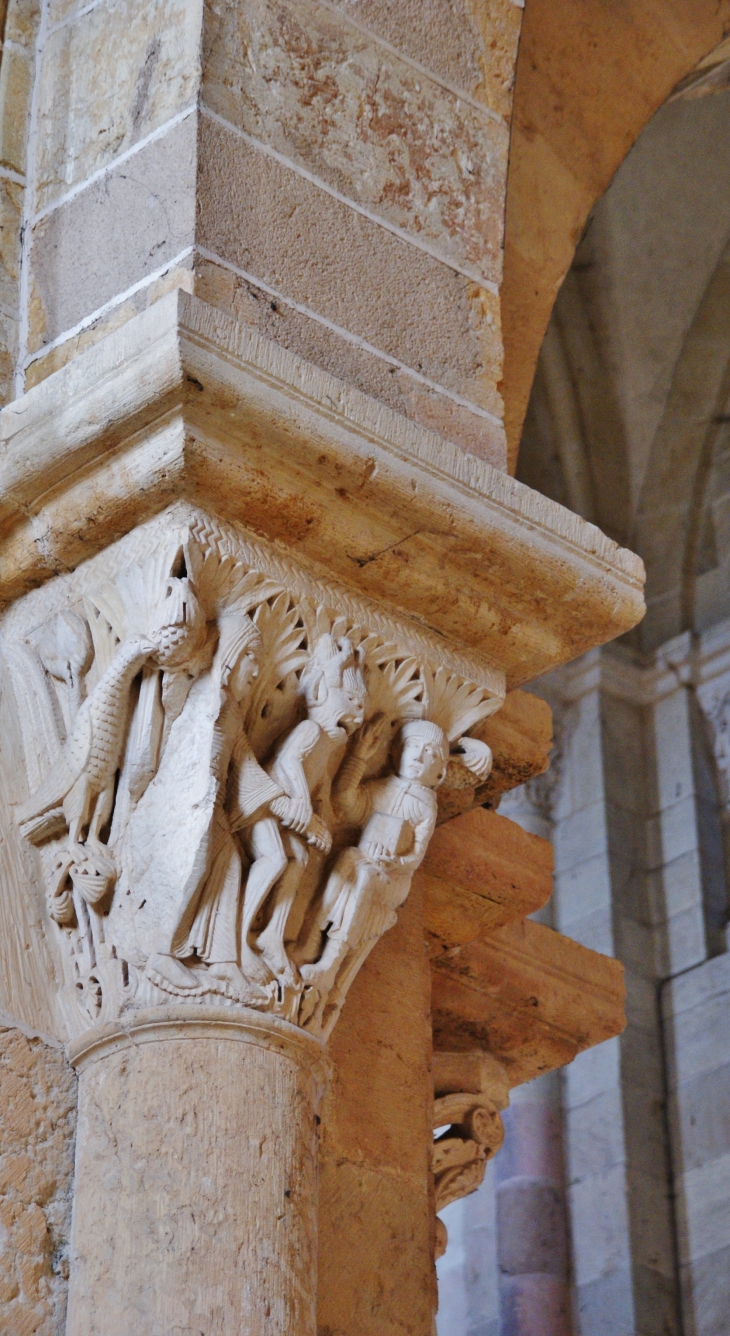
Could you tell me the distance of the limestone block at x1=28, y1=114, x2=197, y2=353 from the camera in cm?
236

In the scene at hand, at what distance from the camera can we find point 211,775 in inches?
83.1

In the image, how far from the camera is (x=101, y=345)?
2229mm

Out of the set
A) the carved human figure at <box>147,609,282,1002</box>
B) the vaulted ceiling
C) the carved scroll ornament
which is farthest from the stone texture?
the vaulted ceiling

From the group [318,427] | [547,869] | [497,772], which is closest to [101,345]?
[318,427]

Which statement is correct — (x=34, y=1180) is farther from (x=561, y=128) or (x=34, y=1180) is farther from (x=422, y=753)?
(x=561, y=128)

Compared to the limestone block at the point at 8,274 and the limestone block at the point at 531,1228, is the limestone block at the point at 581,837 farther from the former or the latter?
the limestone block at the point at 8,274

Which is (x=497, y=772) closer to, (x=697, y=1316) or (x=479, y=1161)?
(x=479, y=1161)

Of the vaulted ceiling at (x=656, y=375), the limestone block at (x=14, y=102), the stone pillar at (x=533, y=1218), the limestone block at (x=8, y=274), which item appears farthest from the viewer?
the vaulted ceiling at (x=656, y=375)

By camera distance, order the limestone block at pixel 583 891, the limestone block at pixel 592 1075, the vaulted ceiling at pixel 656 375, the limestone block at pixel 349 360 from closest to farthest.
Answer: the limestone block at pixel 349 360
the limestone block at pixel 592 1075
the limestone block at pixel 583 891
the vaulted ceiling at pixel 656 375

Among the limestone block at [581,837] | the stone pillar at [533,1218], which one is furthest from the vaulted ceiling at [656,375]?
the stone pillar at [533,1218]

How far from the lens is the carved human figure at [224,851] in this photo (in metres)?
2.06

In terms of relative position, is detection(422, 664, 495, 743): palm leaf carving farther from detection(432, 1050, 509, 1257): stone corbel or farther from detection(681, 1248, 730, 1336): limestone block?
detection(681, 1248, 730, 1336): limestone block

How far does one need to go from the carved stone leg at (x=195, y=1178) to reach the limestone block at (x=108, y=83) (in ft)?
3.58

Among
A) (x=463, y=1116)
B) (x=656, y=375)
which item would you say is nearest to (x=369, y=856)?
(x=463, y=1116)
